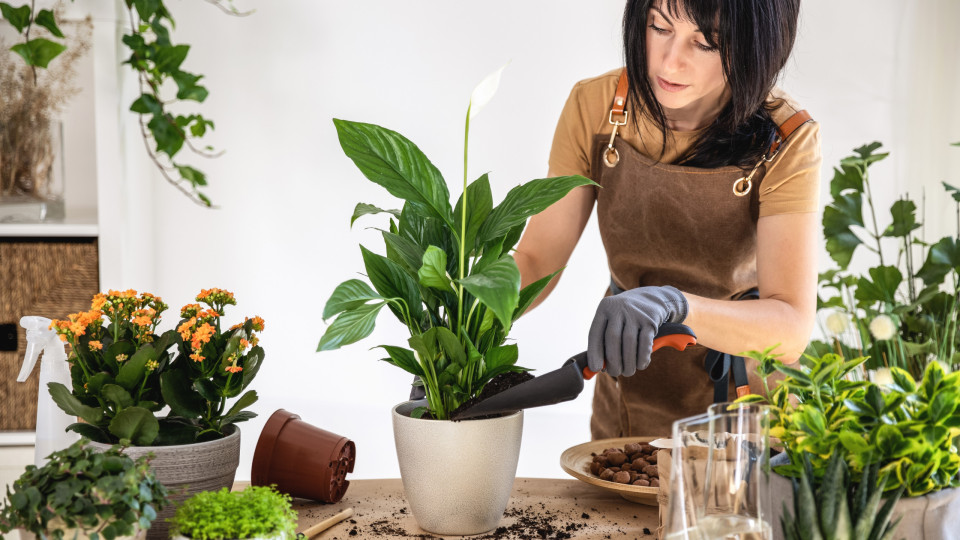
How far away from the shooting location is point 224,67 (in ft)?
9.07

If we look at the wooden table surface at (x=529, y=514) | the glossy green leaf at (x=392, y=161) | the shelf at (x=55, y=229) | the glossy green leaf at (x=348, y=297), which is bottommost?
A: the wooden table surface at (x=529, y=514)

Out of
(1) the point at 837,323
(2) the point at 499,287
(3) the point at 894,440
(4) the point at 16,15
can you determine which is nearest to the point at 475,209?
(2) the point at 499,287

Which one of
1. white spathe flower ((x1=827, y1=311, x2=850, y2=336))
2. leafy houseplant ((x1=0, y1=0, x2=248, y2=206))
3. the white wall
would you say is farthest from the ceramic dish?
leafy houseplant ((x1=0, y1=0, x2=248, y2=206))

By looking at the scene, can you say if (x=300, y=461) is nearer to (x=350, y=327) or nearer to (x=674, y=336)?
(x=350, y=327)

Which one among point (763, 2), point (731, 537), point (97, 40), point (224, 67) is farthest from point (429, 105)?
point (731, 537)

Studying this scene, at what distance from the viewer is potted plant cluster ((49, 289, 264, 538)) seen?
0.95 m

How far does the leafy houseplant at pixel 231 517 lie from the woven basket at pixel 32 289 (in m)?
1.58

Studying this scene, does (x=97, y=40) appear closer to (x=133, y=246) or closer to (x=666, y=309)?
(x=133, y=246)

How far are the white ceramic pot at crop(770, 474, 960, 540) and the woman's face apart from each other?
0.81 m

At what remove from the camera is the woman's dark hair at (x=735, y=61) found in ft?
4.37

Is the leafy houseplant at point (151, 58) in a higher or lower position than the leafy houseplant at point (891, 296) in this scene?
higher

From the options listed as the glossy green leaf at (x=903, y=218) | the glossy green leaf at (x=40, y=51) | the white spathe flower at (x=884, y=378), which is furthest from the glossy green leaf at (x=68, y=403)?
the glossy green leaf at (x=903, y=218)

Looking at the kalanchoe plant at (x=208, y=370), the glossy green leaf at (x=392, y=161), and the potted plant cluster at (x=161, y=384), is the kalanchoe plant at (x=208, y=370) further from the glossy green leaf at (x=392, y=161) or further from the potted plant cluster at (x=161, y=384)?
the glossy green leaf at (x=392, y=161)

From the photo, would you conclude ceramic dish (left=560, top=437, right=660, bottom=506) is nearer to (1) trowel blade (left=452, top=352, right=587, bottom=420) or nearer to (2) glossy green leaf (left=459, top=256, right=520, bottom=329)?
(1) trowel blade (left=452, top=352, right=587, bottom=420)
